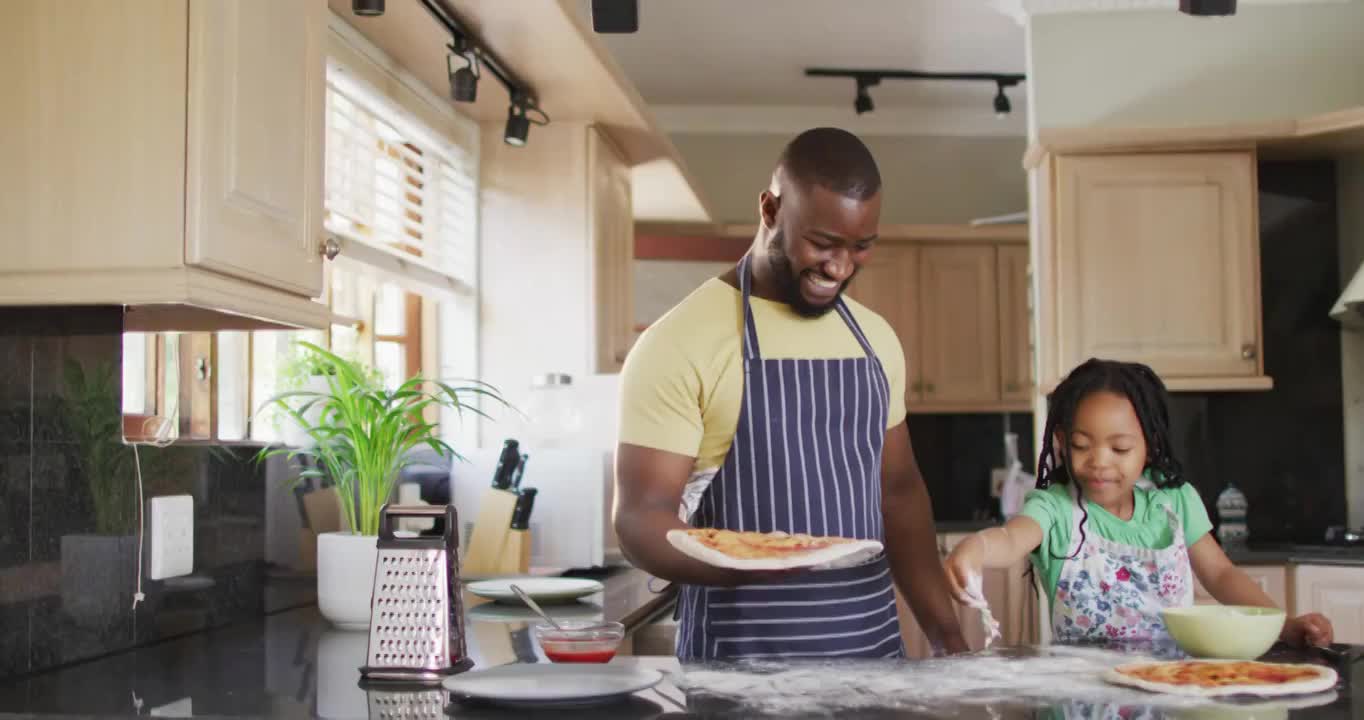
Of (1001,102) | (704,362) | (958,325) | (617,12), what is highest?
(1001,102)

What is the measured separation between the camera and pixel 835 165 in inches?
74.0

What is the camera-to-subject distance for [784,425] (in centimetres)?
197

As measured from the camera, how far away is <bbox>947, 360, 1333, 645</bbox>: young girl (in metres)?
2.17

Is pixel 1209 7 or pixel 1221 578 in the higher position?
pixel 1209 7

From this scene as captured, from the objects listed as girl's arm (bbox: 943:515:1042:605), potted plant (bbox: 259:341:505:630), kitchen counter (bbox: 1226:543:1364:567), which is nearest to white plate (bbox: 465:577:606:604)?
potted plant (bbox: 259:341:505:630)

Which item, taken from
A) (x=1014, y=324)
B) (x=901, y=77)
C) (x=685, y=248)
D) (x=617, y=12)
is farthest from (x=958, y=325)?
(x=617, y=12)

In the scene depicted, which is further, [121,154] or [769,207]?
[769,207]

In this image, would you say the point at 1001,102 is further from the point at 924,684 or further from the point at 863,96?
the point at 924,684

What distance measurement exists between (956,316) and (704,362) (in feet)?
14.7

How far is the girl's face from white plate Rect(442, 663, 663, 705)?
97 centimetres

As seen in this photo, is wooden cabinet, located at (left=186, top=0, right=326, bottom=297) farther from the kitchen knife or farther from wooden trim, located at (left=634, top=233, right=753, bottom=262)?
wooden trim, located at (left=634, top=233, right=753, bottom=262)

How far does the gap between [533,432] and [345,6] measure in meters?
1.31

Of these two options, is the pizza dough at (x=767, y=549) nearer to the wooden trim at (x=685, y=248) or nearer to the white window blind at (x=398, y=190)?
the white window blind at (x=398, y=190)

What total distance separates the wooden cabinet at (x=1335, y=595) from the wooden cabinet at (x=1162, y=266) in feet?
1.98
